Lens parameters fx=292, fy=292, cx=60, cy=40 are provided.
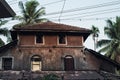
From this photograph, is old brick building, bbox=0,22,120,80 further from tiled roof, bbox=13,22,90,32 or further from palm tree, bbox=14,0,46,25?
palm tree, bbox=14,0,46,25

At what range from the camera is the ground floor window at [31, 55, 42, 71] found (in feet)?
106

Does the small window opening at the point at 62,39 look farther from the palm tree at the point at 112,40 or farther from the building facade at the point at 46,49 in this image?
the palm tree at the point at 112,40

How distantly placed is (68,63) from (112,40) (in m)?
23.1

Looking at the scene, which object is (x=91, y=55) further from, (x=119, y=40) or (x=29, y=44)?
(x=119, y=40)

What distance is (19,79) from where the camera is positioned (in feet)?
91.2

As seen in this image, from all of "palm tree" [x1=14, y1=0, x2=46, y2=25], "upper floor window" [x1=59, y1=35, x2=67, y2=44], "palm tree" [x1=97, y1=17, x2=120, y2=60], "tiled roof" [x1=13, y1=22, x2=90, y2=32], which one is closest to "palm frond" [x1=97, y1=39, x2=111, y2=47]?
"palm tree" [x1=97, y1=17, x2=120, y2=60]

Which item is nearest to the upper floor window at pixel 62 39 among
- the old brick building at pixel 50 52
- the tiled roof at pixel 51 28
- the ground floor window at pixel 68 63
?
the old brick building at pixel 50 52

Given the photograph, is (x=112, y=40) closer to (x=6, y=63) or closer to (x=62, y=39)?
(x=62, y=39)

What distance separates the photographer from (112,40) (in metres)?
54.0

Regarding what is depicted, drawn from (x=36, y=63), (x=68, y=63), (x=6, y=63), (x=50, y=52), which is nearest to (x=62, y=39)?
(x=50, y=52)

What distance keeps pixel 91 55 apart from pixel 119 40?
20.8 m

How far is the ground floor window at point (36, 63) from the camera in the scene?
1273 inches

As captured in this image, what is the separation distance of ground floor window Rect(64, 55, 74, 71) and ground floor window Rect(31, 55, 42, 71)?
112 inches

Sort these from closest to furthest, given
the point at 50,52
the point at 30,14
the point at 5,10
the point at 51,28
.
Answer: the point at 5,10 < the point at 50,52 < the point at 51,28 < the point at 30,14
